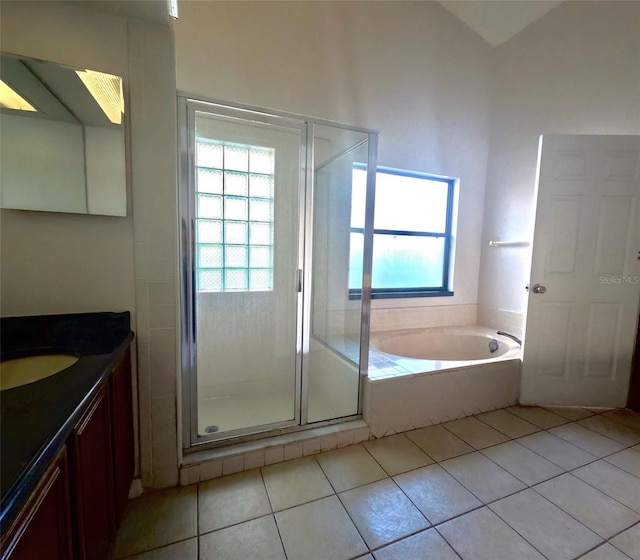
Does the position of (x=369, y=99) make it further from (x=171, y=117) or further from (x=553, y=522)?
(x=553, y=522)

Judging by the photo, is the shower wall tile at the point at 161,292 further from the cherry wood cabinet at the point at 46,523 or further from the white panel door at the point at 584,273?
the white panel door at the point at 584,273

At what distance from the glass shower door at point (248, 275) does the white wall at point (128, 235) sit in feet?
1.61

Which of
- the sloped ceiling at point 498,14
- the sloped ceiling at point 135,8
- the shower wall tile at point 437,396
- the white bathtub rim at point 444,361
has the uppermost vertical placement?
the sloped ceiling at point 498,14

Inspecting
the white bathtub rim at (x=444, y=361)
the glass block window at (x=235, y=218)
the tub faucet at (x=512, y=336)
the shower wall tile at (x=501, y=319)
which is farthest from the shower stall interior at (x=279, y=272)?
the shower wall tile at (x=501, y=319)

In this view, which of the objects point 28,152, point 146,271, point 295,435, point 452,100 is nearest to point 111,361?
point 146,271

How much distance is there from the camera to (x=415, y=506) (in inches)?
55.8

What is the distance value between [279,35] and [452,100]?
1.69 m

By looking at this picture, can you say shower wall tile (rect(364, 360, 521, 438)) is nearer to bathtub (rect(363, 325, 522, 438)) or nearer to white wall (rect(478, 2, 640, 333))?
bathtub (rect(363, 325, 522, 438))

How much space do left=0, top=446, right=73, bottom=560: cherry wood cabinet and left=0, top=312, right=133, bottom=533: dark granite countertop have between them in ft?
0.17

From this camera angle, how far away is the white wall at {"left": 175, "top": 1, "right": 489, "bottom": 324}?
6.85 feet

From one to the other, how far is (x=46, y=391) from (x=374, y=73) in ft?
9.57

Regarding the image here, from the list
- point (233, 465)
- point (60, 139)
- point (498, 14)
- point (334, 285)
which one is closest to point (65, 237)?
point (60, 139)

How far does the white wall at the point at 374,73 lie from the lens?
6.85 feet

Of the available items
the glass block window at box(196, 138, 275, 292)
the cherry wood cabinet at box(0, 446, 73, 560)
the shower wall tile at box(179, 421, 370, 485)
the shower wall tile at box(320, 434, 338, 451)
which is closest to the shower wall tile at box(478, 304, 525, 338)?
the shower wall tile at box(179, 421, 370, 485)
